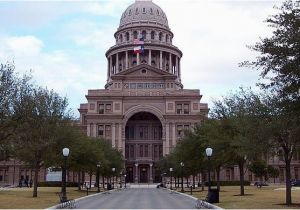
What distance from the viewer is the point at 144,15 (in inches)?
6304

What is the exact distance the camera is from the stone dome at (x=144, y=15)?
520 ft

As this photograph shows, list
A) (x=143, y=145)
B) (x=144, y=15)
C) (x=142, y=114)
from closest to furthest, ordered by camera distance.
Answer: (x=143, y=145), (x=142, y=114), (x=144, y=15)

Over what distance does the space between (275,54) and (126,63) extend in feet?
423

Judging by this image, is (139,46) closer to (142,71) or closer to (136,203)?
(142,71)

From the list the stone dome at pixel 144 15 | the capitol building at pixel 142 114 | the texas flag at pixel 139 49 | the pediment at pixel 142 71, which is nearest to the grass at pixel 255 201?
the capitol building at pixel 142 114

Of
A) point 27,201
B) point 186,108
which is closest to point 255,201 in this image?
point 27,201

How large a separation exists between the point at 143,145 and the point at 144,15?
4860cm

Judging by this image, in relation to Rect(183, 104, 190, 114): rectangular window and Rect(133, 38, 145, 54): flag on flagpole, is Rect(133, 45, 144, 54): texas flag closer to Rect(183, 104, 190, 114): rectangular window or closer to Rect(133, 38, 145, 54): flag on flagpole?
Rect(133, 38, 145, 54): flag on flagpole

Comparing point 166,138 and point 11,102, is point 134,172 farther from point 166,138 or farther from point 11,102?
point 11,102

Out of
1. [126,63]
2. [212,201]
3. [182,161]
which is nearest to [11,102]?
[212,201]

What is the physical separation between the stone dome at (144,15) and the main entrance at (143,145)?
121 ft

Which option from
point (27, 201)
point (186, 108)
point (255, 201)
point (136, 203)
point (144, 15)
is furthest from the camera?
point (144, 15)

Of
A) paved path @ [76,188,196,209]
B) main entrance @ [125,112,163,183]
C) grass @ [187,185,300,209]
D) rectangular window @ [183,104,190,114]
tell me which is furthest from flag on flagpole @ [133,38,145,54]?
paved path @ [76,188,196,209]

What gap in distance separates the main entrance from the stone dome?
36.9 m
